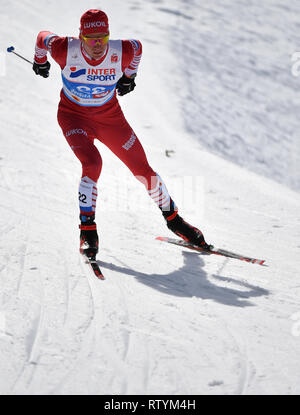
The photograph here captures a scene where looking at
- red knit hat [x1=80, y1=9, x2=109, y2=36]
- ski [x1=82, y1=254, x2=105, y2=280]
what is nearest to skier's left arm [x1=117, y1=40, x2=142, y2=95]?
red knit hat [x1=80, y1=9, x2=109, y2=36]

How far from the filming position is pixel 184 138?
30.8 feet

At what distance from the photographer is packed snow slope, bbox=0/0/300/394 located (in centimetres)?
277

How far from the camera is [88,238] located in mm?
4230

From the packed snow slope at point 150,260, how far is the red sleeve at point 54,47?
169 cm

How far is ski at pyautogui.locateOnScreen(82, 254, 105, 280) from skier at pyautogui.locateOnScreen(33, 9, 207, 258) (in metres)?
0.04

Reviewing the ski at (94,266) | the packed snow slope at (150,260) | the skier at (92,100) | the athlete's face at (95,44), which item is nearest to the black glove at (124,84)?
the skier at (92,100)

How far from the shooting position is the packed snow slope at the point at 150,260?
2770 mm

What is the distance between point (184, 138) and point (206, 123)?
6.55 feet

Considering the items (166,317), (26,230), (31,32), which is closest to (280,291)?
(166,317)

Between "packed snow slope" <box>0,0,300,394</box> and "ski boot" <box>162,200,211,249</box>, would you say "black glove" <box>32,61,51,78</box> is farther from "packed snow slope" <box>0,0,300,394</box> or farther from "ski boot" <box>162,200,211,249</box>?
"ski boot" <box>162,200,211,249</box>

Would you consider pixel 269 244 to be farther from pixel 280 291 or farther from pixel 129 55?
pixel 129 55

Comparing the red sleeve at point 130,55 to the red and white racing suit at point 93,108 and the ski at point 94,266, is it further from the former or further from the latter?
the ski at point 94,266

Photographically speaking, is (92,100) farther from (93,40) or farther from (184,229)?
(184,229)

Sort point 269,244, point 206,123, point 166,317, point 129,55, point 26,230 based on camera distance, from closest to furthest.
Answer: point 166,317
point 129,55
point 26,230
point 269,244
point 206,123
